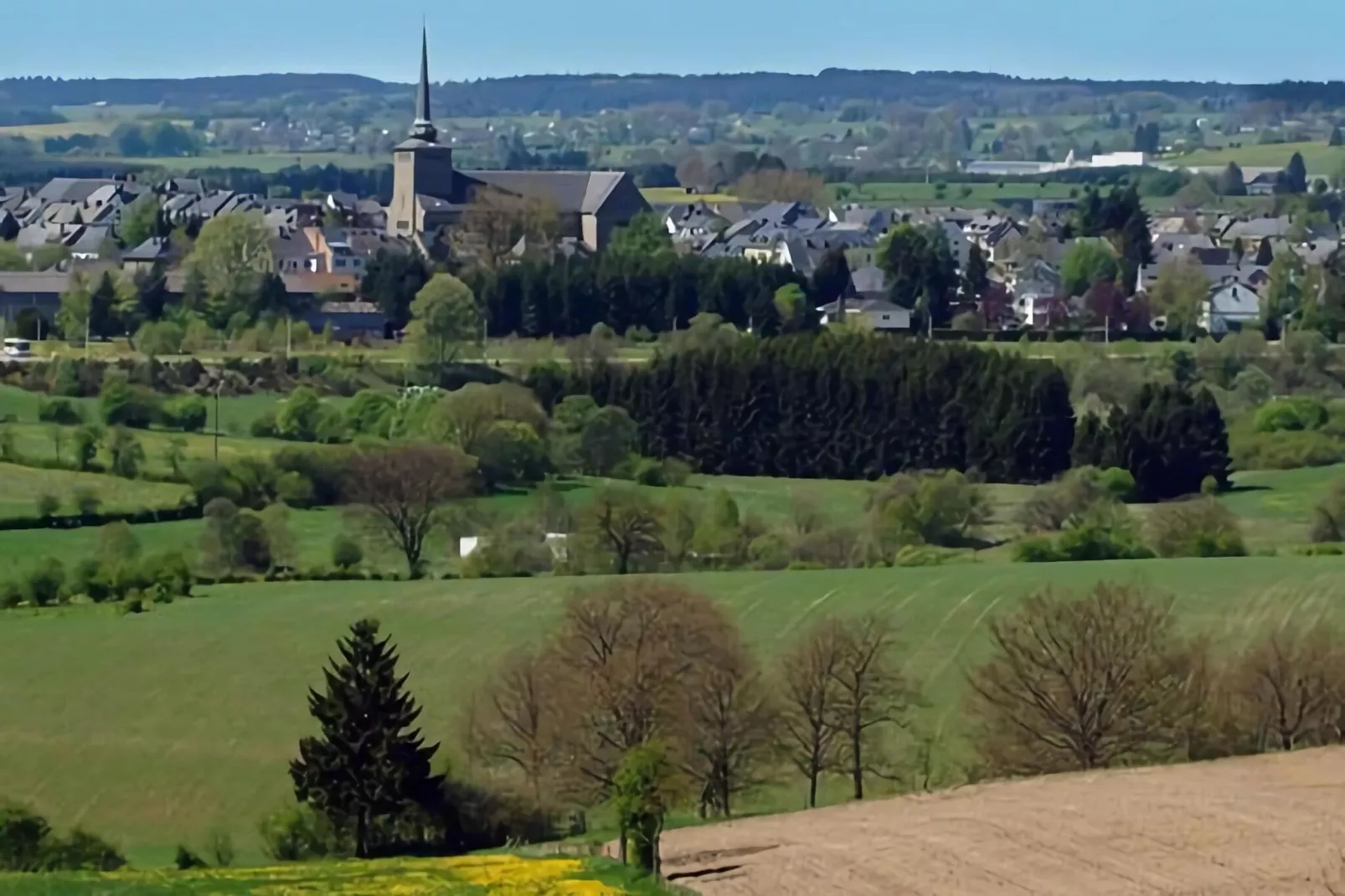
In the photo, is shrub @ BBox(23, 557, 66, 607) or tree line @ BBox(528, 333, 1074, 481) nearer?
shrub @ BBox(23, 557, 66, 607)

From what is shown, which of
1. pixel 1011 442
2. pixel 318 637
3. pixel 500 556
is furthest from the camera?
pixel 1011 442

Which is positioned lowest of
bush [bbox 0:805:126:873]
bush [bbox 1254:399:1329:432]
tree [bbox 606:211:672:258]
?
bush [bbox 0:805:126:873]

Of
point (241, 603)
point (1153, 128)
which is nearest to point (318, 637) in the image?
point (241, 603)

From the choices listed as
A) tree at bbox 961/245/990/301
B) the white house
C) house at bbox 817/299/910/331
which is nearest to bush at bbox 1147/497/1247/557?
house at bbox 817/299/910/331

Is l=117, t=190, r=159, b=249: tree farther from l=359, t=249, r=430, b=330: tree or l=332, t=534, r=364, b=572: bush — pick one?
l=332, t=534, r=364, b=572: bush

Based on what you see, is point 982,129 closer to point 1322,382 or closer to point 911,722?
Result: point 1322,382

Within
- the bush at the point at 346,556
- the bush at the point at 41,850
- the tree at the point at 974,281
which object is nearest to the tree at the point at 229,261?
the tree at the point at 974,281

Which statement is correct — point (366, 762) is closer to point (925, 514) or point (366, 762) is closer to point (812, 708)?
point (812, 708)

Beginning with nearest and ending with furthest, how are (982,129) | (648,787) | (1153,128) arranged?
(648,787) < (1153,128) < (982,129)
